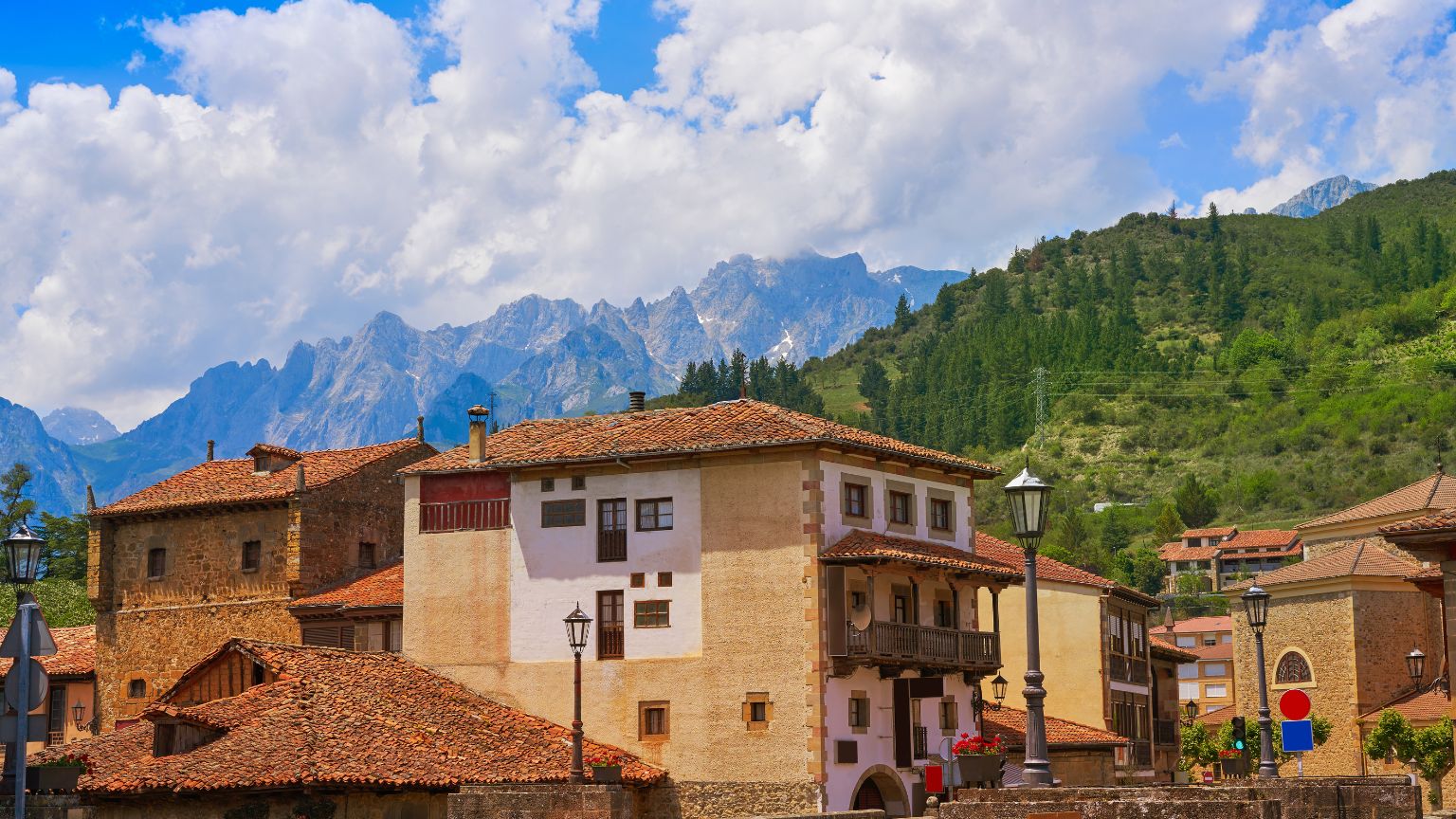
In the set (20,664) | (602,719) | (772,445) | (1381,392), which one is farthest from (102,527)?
(1381,392)

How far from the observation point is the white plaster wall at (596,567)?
44531 mm

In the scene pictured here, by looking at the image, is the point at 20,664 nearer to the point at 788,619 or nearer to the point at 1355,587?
the point at 788,619

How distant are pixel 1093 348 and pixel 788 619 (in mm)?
153527

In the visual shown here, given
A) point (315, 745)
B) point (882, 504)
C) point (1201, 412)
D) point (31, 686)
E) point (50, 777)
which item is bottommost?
point (50, 777)

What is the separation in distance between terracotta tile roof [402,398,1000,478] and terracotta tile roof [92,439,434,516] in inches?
335

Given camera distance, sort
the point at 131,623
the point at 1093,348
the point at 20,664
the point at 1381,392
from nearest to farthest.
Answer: the point at 20,664, the point at 131,623, the point at 1381,392, the point at 1093,348

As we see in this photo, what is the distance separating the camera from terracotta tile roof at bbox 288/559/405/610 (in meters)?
51.2

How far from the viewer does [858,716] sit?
43.6m

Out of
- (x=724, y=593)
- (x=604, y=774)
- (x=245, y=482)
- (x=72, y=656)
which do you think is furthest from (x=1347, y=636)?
(x=72, y=656)

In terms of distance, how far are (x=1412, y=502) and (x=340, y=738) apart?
44.6 metres

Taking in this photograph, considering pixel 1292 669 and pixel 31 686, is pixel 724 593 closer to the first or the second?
pixel 31 686

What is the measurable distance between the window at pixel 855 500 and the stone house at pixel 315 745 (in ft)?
26.7

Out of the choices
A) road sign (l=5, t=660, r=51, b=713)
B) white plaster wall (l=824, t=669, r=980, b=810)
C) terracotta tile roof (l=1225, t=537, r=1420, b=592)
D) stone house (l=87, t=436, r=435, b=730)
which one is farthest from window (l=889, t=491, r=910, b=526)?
road sign (l=5, t=660, r=51, b=713)

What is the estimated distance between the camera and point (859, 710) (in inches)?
1718
